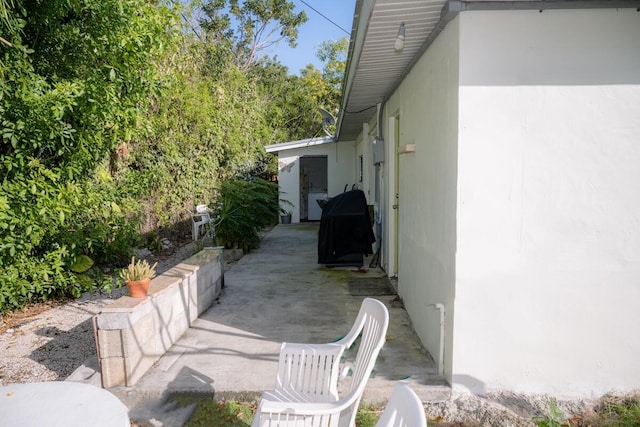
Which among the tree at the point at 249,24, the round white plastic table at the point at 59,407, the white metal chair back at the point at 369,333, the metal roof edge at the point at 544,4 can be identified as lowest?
the round white plastic table at the point at 59,407

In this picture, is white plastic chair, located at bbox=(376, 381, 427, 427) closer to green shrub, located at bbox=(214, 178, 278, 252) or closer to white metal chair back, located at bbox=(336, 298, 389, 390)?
white metal chair back, located at bbox=(336, 298, 389, 390)

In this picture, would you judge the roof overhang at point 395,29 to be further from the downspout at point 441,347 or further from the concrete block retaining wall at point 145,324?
the concrete block retaining wall at point 145,324

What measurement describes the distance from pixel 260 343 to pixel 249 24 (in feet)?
70.7

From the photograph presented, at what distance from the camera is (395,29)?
351cm

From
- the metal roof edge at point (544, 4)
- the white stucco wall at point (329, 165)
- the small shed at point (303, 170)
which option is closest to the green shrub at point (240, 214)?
the small shed at point (303, 170)

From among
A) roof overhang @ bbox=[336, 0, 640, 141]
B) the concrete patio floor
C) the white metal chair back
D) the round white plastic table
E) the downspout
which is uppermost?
roof overhang @ bbox=[336, 0, 640, 141]

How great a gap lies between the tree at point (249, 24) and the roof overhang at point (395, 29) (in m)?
17.8

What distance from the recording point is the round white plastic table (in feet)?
5.99

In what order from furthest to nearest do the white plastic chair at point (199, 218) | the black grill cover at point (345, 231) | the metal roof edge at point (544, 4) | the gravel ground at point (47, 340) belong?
the white plastic chair at point (199, 218)
the black grill cover at point (345, 231)
the gravel ground at point (47, 340)
the metal roof edge at point (544, 4)

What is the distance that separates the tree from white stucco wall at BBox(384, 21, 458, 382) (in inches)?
740

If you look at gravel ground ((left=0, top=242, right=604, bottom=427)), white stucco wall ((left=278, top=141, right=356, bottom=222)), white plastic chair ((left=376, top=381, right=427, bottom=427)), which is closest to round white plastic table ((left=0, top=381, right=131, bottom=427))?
white plastic chair ((left=376, top=381, right=427, bottom=427))

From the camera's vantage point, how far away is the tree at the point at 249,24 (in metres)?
21.6

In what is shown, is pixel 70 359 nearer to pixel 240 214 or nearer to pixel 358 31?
pixel 358 31

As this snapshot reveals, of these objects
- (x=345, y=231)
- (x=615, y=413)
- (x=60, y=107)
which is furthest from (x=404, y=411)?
(x=345, y=231)
